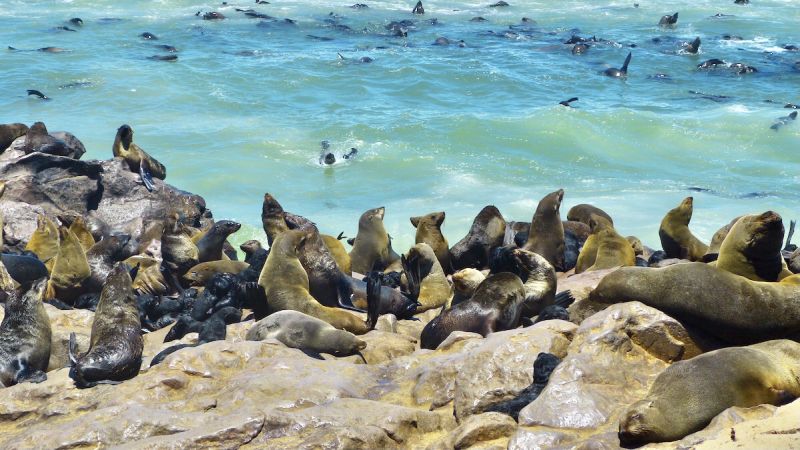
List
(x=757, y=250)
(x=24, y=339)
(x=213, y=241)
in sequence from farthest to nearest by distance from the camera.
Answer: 1. (x=213, y=241)
2. (x=24, y=339)
3. (x=757, y=250)

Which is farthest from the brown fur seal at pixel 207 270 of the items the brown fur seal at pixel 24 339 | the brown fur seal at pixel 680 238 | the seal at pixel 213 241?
the brown fur seal at pixel 680 238

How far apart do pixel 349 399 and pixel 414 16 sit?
1160 inches

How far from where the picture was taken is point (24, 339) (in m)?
7.96

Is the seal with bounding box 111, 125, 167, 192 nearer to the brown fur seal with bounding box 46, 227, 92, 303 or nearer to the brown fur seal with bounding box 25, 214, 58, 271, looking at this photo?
the brown fur seal with bounding box 25, 214, 58, 271

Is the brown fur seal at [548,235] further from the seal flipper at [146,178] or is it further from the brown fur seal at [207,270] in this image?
the seal flipper at [146,178]

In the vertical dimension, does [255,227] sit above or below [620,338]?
below

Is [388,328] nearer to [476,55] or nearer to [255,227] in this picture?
[255,227]

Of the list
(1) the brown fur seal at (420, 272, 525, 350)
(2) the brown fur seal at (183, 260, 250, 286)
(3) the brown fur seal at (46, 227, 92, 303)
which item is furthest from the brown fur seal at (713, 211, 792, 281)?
(3) the brown fur seal at (46, 227, 92, 303)

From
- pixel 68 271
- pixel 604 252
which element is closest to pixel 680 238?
pixel 604 252

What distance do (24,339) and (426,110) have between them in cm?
1632

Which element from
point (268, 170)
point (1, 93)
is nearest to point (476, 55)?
point (268, 170)

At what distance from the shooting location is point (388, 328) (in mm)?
8852

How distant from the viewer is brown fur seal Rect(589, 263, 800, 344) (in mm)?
6141

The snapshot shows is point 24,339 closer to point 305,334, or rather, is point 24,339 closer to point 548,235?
point 305,334
